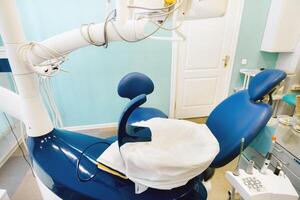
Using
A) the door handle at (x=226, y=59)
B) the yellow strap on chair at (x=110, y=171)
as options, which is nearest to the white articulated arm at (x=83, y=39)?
the yellow strap on chair at (x=110, y=171)

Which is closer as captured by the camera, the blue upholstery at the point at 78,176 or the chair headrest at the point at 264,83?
the blue upholstery at the point at 78,176

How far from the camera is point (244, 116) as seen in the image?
110 centimetres

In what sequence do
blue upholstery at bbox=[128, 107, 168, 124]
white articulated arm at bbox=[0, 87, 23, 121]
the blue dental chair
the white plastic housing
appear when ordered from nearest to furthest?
the white plastic housing
the blue dental chair
white articulated arm at bbox=[0, 87, 23, 121]
blue upholstery at bbox=[128, 107, 168, 124]

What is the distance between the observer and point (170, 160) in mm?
740

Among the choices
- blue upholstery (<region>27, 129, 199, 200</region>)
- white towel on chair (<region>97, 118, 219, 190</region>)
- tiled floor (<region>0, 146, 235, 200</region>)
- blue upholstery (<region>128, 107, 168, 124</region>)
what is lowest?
tiled floor (<region>0, 146, 235, 200</region>)

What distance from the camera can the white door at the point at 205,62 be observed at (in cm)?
265

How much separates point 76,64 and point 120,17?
203 cm

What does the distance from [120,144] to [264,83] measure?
899 millimetres

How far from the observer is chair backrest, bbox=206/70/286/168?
1.01 metres

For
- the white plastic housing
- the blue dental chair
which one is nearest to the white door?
the blue dental chair

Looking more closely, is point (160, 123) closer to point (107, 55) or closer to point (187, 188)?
point (187, 188)

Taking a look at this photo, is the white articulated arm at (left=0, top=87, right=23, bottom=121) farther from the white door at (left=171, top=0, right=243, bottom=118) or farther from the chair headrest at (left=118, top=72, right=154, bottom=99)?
the white door at (left=171, top=0, right=243, bottom=118)

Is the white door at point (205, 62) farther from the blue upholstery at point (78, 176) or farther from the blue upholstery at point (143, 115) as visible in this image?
the blue upholstery at point (78, 176)

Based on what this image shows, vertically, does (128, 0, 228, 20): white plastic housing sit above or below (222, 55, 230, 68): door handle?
above
